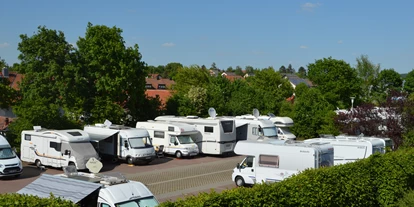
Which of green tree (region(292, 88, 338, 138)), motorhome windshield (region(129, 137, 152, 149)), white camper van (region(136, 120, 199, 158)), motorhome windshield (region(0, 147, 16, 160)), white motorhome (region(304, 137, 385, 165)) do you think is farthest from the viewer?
green tree (region(292, 88, 338, 138))

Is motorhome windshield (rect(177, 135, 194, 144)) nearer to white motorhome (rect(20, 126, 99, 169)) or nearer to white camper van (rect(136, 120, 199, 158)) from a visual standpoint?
white camper van (rect(136, 120, 199, 158))

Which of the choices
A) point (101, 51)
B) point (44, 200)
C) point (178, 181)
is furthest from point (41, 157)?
point (44, 200)

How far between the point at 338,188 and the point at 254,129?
1853cm

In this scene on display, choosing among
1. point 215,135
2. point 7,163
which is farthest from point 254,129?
point 7,163

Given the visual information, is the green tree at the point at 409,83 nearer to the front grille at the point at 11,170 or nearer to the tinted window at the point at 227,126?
the tinted window at the point at 227,126

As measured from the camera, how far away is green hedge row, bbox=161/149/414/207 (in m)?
10.7

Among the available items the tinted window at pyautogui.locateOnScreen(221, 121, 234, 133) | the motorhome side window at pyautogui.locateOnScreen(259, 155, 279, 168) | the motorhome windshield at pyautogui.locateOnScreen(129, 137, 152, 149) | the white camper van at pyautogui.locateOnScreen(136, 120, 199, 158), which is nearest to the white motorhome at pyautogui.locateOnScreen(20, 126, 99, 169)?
the motorhome windshield at pyautogui.locateOnScreen(129, 137, 152, 149)

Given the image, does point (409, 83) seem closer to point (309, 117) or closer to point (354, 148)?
point (309, 117)

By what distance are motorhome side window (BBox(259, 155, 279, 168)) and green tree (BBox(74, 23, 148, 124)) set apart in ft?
50.5

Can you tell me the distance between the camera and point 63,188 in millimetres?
12125

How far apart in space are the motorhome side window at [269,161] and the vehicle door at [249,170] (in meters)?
0.46

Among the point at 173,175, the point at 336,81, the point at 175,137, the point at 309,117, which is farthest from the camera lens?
the point at 336,81

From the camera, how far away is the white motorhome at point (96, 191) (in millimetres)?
11852

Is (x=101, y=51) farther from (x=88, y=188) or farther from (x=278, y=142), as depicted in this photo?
(x=88, y=188)
